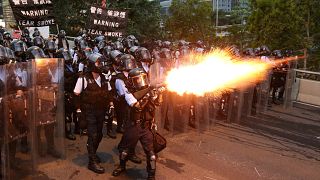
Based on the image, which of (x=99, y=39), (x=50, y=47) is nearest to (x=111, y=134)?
(x=50, y=47)

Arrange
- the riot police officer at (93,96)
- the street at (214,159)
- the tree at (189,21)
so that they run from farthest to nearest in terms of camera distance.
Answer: the tree at (189,21) → the street at (214,159) → the riot police officer at (93,96)

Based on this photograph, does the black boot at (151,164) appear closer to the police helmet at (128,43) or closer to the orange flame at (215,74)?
the orange flame at (215,74)

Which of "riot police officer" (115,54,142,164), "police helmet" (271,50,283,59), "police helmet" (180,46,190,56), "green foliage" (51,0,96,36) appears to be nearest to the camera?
"riot police officer" (115,54,142,164)

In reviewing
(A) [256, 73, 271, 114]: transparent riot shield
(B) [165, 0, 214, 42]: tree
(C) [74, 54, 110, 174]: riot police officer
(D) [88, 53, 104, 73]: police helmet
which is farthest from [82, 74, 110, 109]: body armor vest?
(B) [165, 0, 214, 42]: tree

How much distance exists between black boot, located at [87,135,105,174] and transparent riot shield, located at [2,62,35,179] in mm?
927

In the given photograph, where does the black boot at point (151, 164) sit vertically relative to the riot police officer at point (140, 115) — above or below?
below

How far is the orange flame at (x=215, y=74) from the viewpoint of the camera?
907cm

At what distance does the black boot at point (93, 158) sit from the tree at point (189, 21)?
19.4 m

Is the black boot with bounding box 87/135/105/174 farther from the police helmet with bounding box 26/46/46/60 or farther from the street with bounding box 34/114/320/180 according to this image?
the police helmet with bounding box 26/46/46/60

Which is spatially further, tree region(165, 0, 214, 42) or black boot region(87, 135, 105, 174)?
tree region(165, 0, 214, 42)

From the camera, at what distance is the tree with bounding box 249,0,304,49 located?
51.8 feet

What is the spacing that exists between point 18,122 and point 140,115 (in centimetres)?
189

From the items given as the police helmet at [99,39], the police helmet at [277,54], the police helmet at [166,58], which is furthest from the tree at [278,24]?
the police helmet at [99,39]

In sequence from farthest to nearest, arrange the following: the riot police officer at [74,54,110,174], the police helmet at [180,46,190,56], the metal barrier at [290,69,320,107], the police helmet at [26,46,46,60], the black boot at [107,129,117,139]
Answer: the metal barrier at [290,69,320,107], the police helmet at [180,46,190,56], the black boot at [107,129,117,139], the police helmet at [26,46,46,60], the riot police officer at [74,54,110,174]
